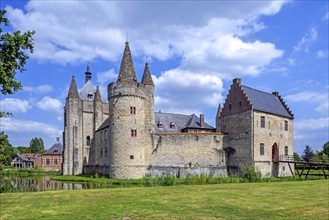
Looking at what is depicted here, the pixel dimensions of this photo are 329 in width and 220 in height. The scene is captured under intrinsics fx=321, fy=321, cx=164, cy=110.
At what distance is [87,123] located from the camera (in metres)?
53.3

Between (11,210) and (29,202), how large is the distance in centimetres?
201

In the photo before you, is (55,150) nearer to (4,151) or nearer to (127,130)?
(127,130)

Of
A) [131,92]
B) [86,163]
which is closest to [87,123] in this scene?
[86,163]

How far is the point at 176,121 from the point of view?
4675 centimetres

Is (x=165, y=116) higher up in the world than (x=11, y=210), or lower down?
higher up

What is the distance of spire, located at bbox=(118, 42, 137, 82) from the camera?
39.3 metres

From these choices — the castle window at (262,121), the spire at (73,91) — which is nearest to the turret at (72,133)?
the spire at (73,91)

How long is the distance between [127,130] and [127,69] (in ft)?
25.2

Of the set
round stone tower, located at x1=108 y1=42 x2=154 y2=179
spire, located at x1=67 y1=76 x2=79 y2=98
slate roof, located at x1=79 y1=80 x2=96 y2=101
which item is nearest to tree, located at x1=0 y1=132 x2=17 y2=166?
round stone tower, located at x1=108 y1=42 x2=154 y2=179

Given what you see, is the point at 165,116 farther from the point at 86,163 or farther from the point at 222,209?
the point at 222,209

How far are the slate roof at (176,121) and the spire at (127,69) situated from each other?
8.05 m

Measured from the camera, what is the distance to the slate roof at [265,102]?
38.2m

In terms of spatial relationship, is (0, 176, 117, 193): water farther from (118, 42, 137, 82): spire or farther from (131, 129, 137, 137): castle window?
(118, 42, 137, 82): spire

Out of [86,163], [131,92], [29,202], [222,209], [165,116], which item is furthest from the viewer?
[86,163]
